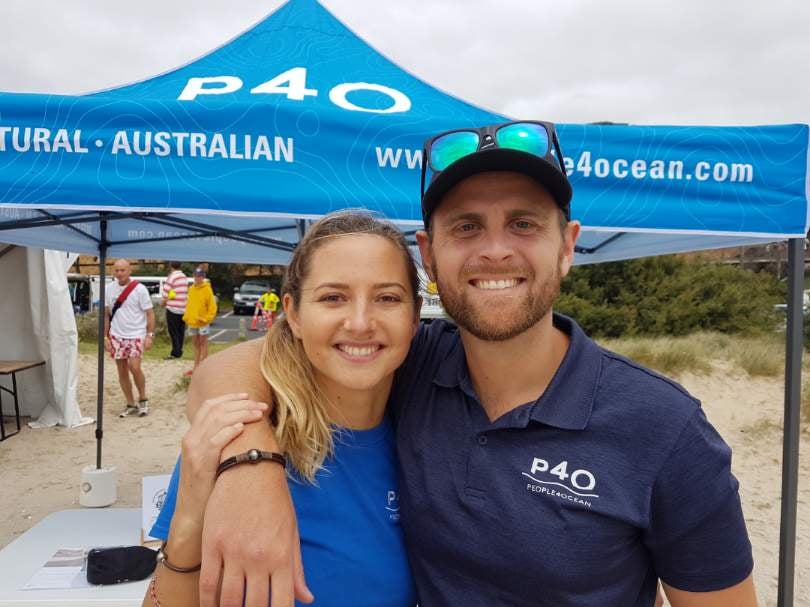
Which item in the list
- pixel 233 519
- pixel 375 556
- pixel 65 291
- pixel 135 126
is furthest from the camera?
pixel 65 291

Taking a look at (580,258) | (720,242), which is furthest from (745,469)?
(720,242)

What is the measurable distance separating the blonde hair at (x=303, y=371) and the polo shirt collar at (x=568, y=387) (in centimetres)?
21

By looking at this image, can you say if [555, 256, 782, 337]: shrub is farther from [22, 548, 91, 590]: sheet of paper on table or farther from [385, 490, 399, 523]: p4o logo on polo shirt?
[385, 490, 399, 523]: p4o logo on polo shirt

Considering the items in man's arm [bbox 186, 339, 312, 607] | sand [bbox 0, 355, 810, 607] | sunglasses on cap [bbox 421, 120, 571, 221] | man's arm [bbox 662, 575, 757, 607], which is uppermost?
sunglasses on cap [bbox 421, 120, 571, 221]

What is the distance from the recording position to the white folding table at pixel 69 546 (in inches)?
85.1

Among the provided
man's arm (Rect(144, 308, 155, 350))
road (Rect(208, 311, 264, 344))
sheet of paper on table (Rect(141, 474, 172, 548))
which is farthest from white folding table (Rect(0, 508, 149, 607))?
road (Rect(208, 311, 264, 344))

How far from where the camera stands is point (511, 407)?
4.33 feet

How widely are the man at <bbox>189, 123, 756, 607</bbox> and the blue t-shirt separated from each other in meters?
0.05

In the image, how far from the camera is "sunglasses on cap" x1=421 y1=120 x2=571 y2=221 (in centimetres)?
129

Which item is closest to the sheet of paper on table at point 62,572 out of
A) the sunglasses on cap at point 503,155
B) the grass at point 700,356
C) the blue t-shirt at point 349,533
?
the blue t-shirt at point 349,533

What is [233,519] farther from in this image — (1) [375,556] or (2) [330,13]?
(2) [330,13]

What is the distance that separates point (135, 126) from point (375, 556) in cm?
179

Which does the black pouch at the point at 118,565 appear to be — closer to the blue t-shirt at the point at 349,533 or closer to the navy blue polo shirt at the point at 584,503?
the blue t-shirt at the point at 349,533

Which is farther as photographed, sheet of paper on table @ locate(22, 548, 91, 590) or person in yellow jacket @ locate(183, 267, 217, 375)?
person in yellow jacket @ locate(183, 267, 217, 375)
